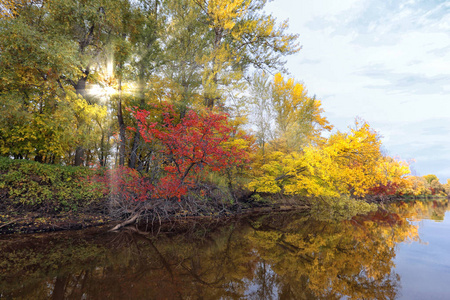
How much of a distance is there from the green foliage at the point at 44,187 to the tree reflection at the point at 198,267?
2.04 meters

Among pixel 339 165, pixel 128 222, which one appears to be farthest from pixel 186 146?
pixel 339 165

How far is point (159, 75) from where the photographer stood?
16.2 meters

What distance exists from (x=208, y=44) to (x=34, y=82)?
1148cm

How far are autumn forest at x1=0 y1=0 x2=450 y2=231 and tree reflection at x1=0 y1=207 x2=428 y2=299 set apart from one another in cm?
316

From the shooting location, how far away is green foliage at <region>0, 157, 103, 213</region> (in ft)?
28.5

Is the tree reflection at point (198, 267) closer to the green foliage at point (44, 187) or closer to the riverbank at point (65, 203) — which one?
the riverbank at point (65, 203)

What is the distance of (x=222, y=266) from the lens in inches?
210

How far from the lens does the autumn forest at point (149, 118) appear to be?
9461 mm

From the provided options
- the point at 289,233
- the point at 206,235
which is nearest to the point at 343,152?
the point at 289,233

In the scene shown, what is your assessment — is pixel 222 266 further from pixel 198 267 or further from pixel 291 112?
pixel 291 112

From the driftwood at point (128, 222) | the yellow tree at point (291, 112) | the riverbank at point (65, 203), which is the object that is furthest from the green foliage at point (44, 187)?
the yellow tree at point (291, 112)

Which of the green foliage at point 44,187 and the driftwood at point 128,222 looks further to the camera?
the driftwood at point 128,222

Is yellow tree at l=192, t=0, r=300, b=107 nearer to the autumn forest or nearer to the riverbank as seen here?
the autumn forest

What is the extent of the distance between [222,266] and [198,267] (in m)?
0.60
